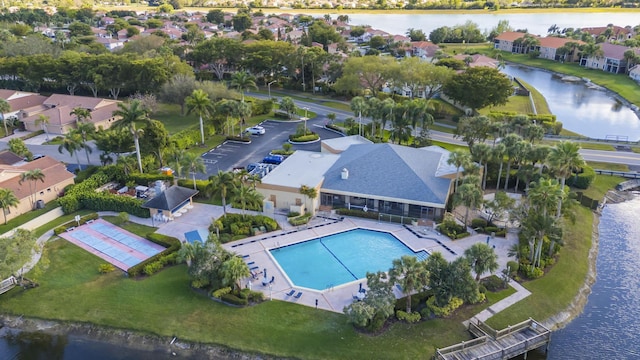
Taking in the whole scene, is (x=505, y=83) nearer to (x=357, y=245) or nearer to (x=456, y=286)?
(x=357, y=245)

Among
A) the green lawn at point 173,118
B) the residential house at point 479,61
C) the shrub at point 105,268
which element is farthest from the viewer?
the residential house at point 479,61

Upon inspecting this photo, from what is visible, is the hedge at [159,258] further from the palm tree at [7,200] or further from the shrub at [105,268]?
the palm tree at [7,200]

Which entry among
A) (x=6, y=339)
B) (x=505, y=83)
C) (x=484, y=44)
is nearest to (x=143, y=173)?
(x=6, y=339)

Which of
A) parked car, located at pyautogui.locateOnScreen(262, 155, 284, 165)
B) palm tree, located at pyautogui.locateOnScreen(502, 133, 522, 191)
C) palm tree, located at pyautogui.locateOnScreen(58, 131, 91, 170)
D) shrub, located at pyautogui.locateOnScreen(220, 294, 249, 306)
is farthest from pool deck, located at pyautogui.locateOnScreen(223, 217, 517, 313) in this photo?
palm tree, located at pyautogui.locateOnScreen(58, 131, 91, 170)

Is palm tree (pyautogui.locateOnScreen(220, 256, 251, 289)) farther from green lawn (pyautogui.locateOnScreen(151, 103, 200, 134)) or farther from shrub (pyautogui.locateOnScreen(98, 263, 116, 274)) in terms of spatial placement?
green lawn (pyautogui.locateOnScreen(151, 103, 200, 134))

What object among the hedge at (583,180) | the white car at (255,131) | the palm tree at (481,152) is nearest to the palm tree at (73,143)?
the white car at (255,131)

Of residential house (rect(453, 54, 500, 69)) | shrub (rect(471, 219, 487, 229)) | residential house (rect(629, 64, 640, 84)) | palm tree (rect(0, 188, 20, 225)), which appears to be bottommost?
shrub (rect(471, 219, 487, 229))
